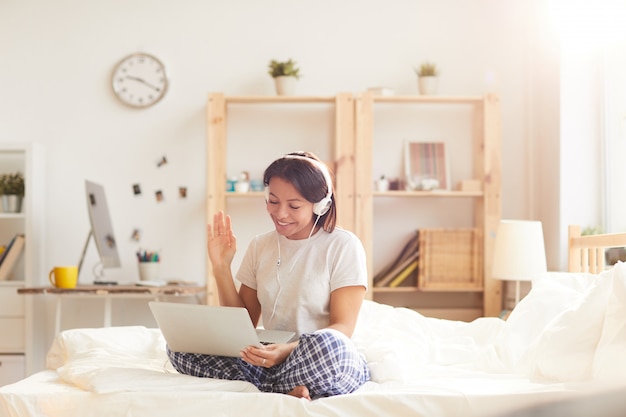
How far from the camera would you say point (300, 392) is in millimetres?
1689

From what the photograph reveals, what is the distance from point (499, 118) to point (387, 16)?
84 cm

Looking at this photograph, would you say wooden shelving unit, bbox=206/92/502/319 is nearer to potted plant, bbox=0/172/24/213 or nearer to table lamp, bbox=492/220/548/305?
table lamp, bbox=492/220/548/305

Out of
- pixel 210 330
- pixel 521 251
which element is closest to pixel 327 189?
pixel 210 330

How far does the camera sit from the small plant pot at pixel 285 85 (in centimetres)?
390

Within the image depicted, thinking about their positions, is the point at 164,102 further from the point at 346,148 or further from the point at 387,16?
the point at 387,16

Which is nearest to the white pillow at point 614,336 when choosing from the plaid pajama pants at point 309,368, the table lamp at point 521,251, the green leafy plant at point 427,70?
the plaid pajama pants at point 309,368

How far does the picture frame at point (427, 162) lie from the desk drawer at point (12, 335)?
2.12 metres

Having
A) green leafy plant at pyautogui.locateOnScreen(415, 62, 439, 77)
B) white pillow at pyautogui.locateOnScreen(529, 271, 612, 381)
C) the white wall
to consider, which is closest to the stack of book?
the white wall

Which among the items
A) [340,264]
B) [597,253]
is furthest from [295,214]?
[597,253]

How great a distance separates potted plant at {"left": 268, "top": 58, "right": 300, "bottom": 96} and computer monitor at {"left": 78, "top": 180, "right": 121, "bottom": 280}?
105 centimetres

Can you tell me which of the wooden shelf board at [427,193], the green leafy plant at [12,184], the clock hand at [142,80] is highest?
the clock hand at [142,80]

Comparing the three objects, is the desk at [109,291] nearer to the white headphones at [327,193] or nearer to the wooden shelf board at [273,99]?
the wooden shelf board at [273,99]

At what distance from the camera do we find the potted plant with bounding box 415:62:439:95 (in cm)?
393

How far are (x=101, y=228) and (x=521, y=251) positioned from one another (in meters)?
2.01
